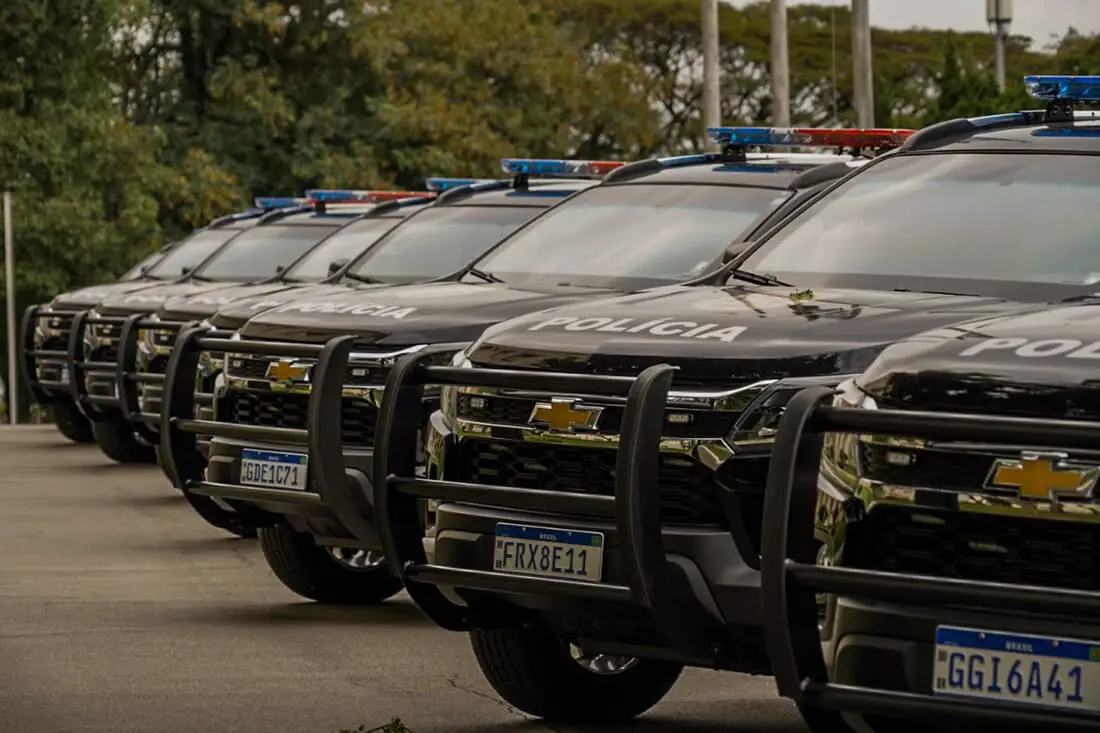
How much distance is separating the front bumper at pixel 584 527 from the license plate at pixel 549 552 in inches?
0.9

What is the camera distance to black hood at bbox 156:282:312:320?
15523 millimetres

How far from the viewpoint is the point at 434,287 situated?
1023 centimetres

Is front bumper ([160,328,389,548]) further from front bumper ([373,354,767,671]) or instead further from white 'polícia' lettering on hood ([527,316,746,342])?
white 'polícia' lettering on hood ([527,316,746,342])

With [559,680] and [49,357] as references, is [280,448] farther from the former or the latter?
[49,357]

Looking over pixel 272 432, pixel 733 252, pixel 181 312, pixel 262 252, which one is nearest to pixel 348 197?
pixel 262 252

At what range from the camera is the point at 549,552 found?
6.81 m

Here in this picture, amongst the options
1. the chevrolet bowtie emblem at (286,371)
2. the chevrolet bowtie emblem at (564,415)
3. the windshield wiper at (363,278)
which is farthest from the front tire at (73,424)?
the chevrolet bowtie emblem at (564,415)

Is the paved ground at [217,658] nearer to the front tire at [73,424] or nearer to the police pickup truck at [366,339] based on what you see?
the police pickup truck at [366,339]

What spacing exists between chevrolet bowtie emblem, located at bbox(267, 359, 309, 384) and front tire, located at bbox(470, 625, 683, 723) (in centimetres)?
231

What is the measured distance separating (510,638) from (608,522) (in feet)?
3.40

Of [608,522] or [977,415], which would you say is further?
[608,522]

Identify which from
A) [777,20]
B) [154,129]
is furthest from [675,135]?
[777,20]

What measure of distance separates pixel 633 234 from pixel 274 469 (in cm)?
190

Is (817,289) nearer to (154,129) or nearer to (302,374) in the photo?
(302,374)
